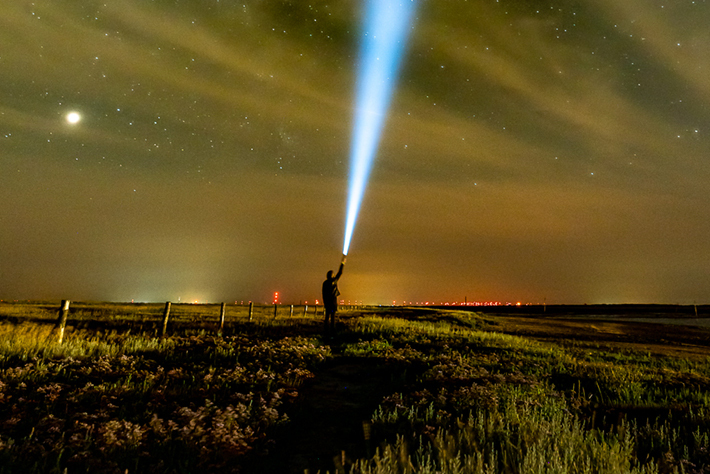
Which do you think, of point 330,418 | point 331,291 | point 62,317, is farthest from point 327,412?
point 331,291

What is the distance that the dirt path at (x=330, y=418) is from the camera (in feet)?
20.3

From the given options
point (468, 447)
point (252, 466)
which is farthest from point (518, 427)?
point (252, 466)

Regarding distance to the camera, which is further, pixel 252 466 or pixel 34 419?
pixel 34 419

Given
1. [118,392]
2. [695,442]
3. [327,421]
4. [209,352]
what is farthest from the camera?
[209,352]

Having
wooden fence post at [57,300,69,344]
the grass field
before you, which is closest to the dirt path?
the grass field

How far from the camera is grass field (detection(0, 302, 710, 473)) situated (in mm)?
5660

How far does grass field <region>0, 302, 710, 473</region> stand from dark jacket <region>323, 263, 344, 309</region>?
4542 mm

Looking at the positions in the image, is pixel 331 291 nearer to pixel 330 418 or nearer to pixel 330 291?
pixel 330 291

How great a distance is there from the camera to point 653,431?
714cm

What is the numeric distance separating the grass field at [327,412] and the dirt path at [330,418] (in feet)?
0.12

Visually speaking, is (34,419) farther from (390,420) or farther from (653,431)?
(653,431)

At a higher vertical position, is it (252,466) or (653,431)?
(653,431)

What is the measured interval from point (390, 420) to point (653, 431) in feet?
13.0

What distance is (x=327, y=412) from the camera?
8.59 meters
